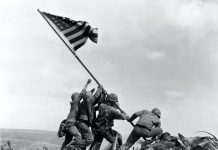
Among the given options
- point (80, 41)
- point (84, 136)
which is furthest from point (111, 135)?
point (80, 41)

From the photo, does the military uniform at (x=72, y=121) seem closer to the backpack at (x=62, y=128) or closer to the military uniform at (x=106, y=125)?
the backpack at (x=62, y=128)

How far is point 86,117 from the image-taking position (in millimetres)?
13008

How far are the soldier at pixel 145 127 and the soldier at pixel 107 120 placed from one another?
1.32 ft

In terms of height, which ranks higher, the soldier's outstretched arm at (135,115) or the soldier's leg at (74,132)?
the soldier's outstretched arm at (135,115)

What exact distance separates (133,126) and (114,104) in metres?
0.92

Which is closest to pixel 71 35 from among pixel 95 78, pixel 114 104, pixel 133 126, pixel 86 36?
pixel 86 36

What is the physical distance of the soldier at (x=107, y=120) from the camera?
42.3 ft

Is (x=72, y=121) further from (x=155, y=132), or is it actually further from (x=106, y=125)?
(x=155, y=132)

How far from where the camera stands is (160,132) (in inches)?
521

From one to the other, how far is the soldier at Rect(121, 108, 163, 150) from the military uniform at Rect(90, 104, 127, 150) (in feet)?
1.32

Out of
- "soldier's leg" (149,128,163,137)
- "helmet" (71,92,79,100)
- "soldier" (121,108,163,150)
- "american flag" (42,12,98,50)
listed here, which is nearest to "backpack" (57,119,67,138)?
"helmet" (71,92,79,100)

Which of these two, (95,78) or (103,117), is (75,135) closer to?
(103,117)

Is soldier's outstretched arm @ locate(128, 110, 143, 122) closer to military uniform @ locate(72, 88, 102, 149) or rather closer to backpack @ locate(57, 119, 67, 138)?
military uniform @ locate(72, 88, 102, 149)

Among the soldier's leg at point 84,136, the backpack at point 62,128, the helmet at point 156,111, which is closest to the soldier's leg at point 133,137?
the helmet at point 156,111
